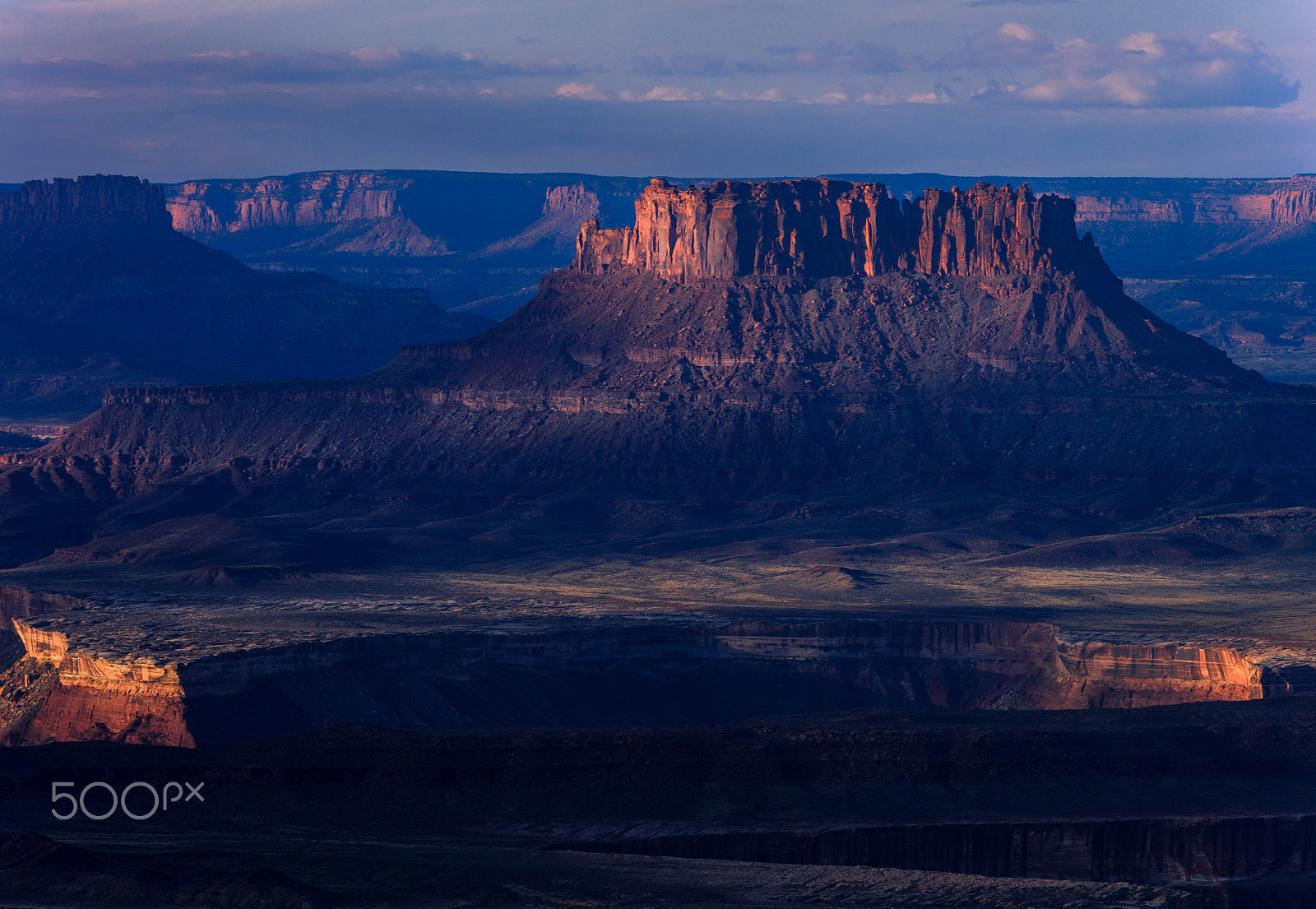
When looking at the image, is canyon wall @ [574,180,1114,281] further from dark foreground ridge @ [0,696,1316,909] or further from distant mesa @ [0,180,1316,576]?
dark foreground ridge @ [0,696,1316,909]

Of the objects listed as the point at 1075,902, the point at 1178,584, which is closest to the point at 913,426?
the point at 1178,584

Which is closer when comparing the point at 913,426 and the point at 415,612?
the point at 415,612

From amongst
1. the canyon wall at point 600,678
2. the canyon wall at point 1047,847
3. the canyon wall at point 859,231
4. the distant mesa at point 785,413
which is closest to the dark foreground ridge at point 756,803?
the canyon wall at point 1047,847

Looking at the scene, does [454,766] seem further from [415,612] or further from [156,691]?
[415,612]

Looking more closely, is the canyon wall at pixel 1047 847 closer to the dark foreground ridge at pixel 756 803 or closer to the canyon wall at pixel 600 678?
the dark foreground ridge at pixel 756 803

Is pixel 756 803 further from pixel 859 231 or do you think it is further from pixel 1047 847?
pixel 859 231

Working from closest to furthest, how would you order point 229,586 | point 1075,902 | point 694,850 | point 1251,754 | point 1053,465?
point 1075,902, point 694,850, point 1251,754, point 229,586, point 1053,465

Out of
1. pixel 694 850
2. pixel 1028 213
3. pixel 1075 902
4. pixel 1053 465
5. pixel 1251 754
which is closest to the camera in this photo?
pixel 1075 902

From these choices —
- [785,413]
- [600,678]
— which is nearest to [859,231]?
[785,413]

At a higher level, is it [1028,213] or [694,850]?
[1028,213]
